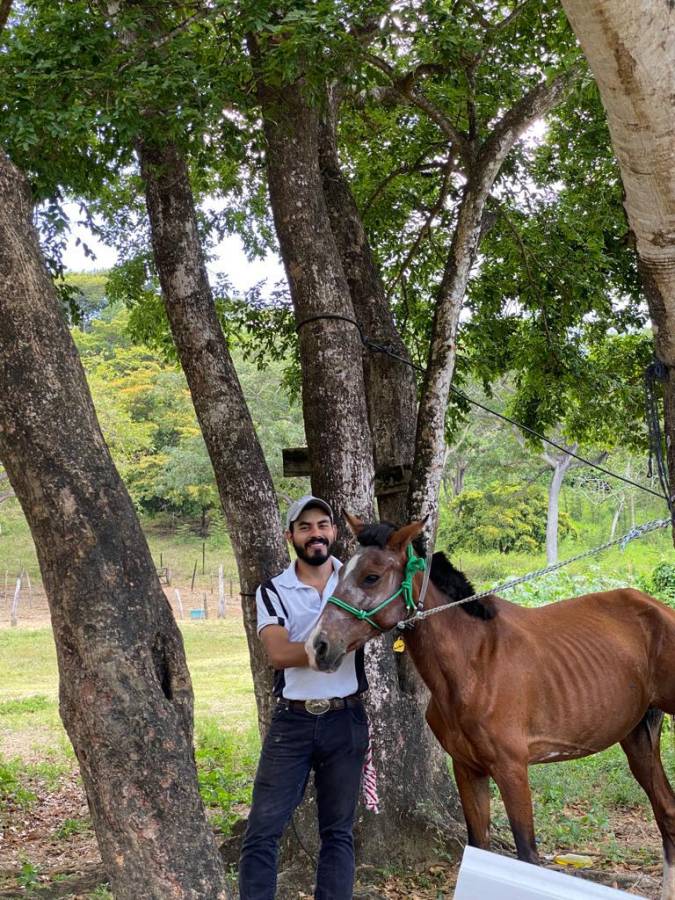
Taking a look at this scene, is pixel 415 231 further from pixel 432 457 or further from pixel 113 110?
pixel 113 110

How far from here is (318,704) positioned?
13.5 ft

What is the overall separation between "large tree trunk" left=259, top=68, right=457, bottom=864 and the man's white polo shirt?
6.29ft

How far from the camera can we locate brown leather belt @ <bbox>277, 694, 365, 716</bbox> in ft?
13.5

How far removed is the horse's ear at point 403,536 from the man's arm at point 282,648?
0.63 m

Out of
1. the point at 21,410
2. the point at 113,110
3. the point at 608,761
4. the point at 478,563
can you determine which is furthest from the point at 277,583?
the point at 478,563

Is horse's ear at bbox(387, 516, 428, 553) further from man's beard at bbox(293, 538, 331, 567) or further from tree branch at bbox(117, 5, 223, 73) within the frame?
tree branch at bbox(117, 5, 223, 73)

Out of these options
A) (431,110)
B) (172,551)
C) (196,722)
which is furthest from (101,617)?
(172,551)

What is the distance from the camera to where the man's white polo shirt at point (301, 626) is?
13.7 ft

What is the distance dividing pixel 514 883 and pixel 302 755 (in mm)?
2693

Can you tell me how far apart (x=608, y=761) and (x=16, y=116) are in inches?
316

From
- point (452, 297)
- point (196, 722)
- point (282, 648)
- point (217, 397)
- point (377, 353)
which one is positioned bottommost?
point (196, 722)

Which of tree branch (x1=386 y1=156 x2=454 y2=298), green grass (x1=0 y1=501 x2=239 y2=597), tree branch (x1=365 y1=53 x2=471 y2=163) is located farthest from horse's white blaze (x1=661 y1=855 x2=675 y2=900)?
green grass (x1=0 y1=501 x2=239 y2=597)

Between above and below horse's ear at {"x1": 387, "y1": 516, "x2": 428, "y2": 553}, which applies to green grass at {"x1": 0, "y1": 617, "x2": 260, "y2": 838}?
below

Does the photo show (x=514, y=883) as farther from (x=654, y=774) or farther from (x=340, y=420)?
(x=340, y=420)
